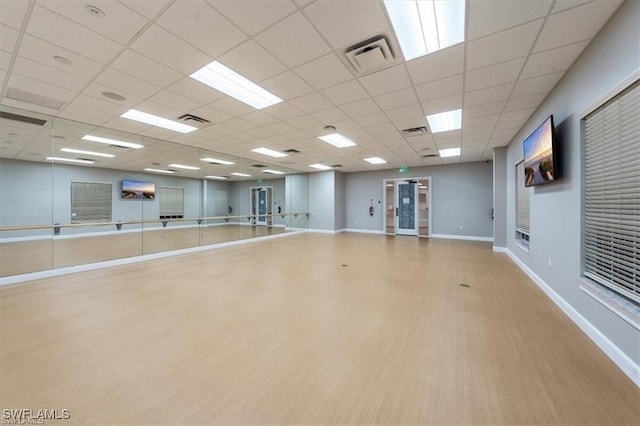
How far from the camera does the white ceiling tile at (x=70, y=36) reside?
206 cm

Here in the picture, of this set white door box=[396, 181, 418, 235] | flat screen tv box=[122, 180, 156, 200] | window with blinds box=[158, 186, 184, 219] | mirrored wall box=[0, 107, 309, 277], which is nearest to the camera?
mirrored wall box=[0, 107, 309, 277]

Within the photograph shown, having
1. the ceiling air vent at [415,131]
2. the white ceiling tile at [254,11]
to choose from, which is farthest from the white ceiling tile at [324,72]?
the ceiling air vent at [415,131]

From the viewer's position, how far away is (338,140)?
5973 millimetres

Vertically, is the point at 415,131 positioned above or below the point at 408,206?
above

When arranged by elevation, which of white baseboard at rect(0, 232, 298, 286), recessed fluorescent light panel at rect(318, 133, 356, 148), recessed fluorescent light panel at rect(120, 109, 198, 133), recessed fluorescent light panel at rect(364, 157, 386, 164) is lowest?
white baseboard at rect(0, 232, 298, 286)

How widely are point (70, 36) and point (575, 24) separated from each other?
4.70 metres

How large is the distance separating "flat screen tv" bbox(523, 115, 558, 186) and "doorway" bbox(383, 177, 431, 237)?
5.65 metres

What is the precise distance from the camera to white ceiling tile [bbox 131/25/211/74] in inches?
89.7

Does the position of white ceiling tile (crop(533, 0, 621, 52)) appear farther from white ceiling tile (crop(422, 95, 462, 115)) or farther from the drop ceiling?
white ceiling tile (crop(422, 95, 462, 115))

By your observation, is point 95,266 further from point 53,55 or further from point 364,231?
point 364,231

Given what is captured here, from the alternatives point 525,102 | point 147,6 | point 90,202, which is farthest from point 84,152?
point 525,102

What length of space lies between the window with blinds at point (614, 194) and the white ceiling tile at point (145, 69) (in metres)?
4.48

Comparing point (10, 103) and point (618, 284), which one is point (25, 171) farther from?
point (618, 284)

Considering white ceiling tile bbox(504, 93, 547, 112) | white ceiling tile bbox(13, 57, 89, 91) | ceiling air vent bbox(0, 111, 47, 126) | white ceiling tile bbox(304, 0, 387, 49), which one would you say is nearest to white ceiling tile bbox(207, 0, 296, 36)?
white ceiling tile bbox(304, 0, 387, 49)
